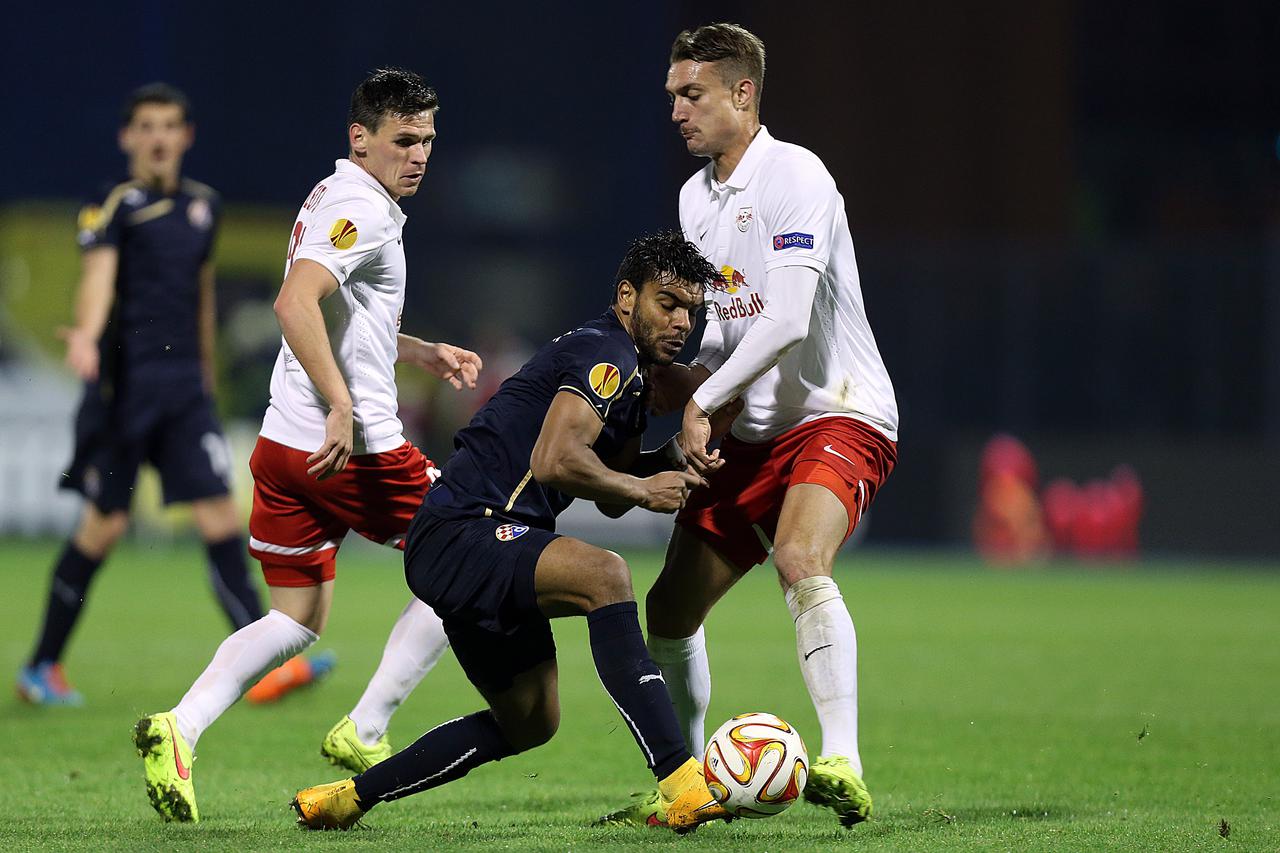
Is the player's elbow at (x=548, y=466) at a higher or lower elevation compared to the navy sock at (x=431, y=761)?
higher

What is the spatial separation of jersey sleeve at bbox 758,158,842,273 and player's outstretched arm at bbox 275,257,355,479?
1.32 meters

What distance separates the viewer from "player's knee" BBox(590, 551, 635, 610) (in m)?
4.79

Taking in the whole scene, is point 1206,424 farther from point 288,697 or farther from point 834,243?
point 834,243

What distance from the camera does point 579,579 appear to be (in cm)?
478

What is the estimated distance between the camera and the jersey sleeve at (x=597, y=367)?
4891 mm

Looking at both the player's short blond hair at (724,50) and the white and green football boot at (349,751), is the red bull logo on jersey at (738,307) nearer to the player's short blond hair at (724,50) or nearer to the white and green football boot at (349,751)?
the player's short blond hair at (724,50)

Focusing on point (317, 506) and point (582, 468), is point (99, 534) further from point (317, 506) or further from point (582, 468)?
point (582, 468)

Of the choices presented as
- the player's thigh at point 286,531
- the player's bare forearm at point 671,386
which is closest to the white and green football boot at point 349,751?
the player's thigh at point 286,531

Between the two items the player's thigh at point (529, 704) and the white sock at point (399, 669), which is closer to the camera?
the player's thigh at point (529, 704)

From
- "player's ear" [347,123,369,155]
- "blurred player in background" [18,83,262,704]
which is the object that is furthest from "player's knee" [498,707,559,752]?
"blurred player in background" [18,83,262,704]

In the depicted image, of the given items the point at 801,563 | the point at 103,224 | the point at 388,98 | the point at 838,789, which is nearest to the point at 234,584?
the point at 103,224

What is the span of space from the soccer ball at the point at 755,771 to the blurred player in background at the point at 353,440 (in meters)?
1.54

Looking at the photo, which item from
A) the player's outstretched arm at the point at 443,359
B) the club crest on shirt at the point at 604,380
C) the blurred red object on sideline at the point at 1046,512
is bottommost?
the blurred red object on sideline at the point at 1046,512

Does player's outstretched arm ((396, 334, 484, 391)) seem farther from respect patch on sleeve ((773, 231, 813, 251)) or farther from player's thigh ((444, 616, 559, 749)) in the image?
player's thigh ((444, 616, 559, 749))
